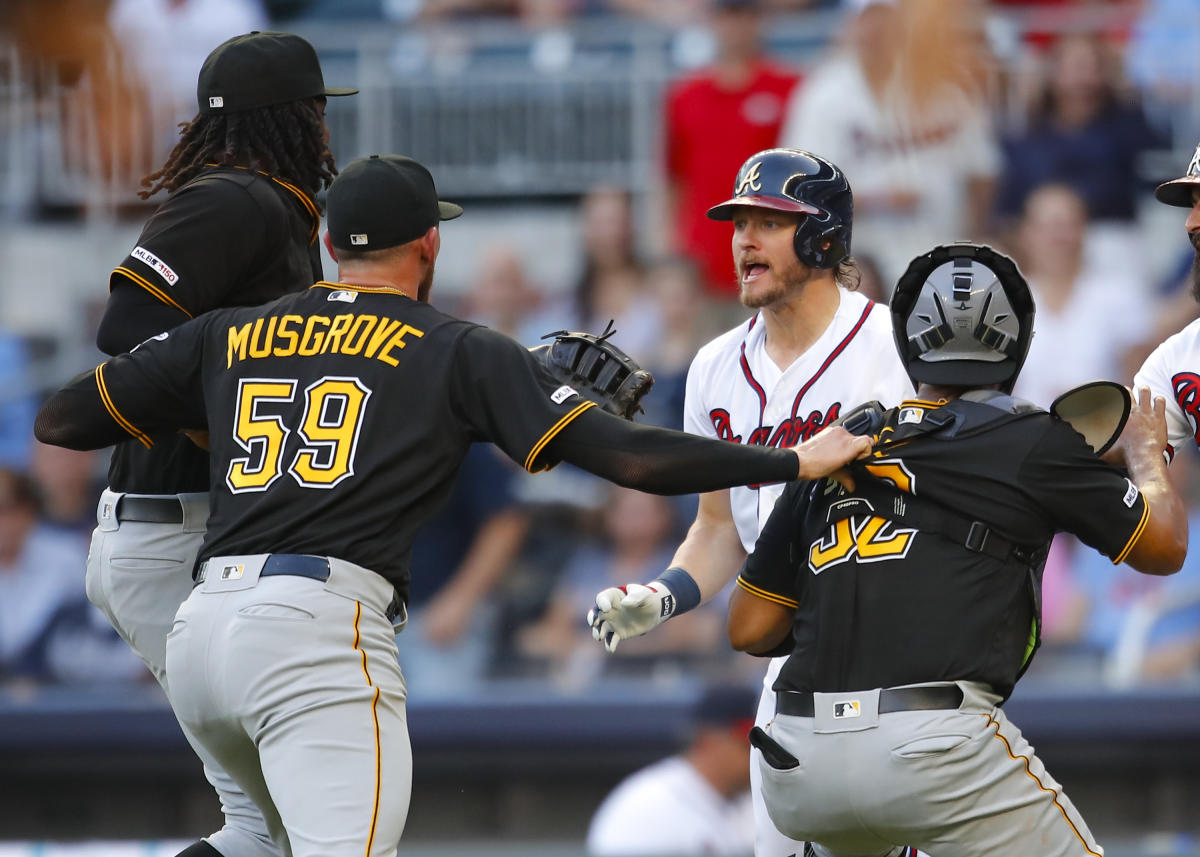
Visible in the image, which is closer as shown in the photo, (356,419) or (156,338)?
(356,419)

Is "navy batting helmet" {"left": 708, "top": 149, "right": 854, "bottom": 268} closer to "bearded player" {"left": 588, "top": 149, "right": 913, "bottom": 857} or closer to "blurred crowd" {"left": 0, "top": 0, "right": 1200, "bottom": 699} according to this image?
"bearded player" {"left": 588, "top": 149, "right": 913, "bottom": 857}

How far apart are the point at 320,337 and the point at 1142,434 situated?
73.0 inches

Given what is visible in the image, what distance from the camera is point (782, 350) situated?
15.1 feet

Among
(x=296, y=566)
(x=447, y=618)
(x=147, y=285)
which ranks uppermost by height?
(x=147, y=285)

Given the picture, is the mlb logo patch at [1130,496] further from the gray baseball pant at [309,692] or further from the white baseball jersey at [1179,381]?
the gray baseball pant at [309,692]

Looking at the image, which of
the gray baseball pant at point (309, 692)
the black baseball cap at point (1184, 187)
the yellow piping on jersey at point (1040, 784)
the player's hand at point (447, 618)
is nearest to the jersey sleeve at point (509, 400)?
the gray baseball pant at point (309, 692)

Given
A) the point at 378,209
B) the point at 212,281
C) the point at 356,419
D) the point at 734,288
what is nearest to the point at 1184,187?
the point at 378,209

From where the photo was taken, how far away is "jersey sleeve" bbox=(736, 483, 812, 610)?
374 centimetres

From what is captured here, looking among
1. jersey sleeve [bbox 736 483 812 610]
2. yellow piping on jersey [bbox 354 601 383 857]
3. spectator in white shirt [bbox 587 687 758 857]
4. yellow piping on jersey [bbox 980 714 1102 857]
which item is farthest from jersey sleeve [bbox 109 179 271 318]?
spectator in white shirt [bbox 587 687 758 857]

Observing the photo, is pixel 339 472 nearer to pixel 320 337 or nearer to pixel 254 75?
pixel 320 337

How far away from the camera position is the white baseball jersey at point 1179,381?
4312mm

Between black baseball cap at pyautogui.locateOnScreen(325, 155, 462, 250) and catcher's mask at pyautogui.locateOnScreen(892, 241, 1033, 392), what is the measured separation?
1.11 metres

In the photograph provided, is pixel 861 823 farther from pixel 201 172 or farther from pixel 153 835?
pixel 153 835

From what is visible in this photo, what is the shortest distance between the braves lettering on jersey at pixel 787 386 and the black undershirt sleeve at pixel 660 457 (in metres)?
0.81
